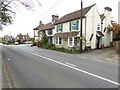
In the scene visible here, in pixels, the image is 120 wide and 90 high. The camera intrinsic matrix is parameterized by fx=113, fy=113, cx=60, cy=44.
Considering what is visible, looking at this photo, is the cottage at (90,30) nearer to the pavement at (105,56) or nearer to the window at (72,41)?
the window at (72,41)

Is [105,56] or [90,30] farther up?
[90,30]

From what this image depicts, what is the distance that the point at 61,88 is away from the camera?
459 centimetres

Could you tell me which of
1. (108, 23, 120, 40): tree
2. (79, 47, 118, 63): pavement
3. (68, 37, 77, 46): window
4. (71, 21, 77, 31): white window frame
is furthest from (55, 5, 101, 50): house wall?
(79, 47, 118, 63): pavement

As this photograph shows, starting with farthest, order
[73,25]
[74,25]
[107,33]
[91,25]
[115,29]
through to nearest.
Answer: [107,33] → [73,25] → [74,25] → [115,29] → [91,25]

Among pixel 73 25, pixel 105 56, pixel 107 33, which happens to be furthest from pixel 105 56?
pixel 107 33

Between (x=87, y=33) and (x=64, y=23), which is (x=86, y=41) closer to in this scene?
(x=87, y=33)

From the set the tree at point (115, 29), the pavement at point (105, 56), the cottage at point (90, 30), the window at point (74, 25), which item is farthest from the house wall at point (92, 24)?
the pavement at point (105, 56)

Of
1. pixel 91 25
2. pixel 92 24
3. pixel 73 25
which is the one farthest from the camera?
pixel 73 25

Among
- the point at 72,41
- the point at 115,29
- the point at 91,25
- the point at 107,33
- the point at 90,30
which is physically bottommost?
the point at 72,41

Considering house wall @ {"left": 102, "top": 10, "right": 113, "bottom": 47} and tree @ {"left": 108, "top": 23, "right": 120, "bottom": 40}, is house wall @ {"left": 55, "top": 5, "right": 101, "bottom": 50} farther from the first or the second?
A: tree @ {"left": 108, "top": 23, "right": 120, "bottom": 40}

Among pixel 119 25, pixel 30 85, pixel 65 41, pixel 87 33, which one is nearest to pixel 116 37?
pixel 119 25

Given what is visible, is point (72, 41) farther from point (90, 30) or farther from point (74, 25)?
point (90, 30)

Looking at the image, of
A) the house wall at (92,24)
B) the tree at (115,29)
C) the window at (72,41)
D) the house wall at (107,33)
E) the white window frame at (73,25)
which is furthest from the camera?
the house wall at (107,33)

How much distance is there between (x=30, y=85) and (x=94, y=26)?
18771 millimetres
